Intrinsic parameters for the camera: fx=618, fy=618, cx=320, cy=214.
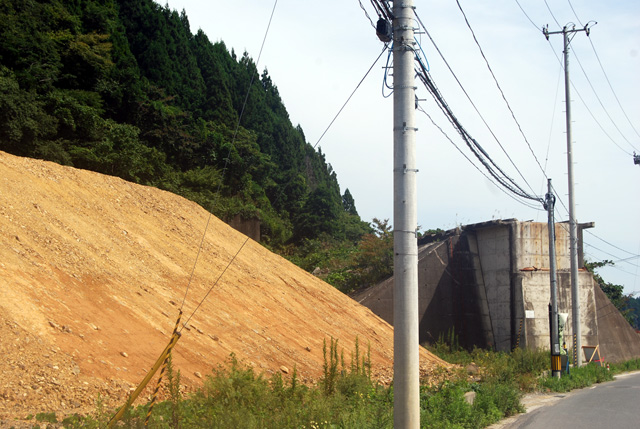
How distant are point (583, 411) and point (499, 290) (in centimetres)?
1697

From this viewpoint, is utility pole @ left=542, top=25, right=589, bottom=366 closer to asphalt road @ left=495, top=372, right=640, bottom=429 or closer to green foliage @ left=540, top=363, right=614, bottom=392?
green foliage @ left=540, top=363, right=614, bottom=392

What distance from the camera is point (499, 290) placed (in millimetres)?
29516

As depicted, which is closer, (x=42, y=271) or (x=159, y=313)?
(x=42, y=271)

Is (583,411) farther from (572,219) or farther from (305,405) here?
(572,219)

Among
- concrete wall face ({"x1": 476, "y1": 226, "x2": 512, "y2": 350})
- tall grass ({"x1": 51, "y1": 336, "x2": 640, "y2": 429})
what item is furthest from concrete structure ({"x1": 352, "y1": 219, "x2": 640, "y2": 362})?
tall grass ({"x1": 51, "y1": 336, "x2": 640, "y2": 429})

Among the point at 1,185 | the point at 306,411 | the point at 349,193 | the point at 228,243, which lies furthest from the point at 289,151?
the point at 306,411

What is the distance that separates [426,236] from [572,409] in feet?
69.9

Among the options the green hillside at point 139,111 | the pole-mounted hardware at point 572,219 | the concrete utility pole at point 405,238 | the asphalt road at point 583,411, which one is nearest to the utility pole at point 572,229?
the pole-mounted hardware at point 572,219

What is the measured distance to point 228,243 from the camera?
2117 cm

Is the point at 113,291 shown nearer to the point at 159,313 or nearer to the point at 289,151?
the point at 159,313

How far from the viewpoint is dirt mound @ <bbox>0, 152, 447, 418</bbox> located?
9492 mm

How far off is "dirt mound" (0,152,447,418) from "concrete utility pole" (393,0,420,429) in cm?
440

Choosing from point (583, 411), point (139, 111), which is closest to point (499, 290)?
point (583, 411)

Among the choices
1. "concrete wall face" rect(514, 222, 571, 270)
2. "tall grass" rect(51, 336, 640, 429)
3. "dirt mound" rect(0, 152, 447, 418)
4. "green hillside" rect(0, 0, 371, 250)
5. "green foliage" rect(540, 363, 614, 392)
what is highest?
"green hillside" rect(0, 0, 371, 250)
